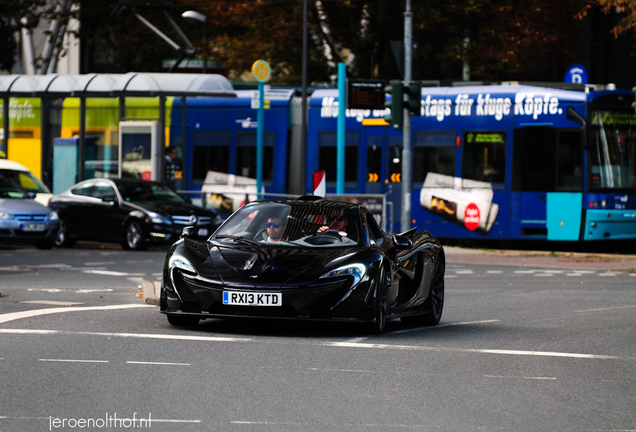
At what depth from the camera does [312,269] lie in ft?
31.2

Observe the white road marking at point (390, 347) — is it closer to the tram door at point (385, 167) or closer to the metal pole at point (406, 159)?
the metal pole at point (406, 159)

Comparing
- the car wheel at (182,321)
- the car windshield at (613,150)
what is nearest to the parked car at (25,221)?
the car windshield at (613,150)

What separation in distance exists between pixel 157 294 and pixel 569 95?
45.4 feet

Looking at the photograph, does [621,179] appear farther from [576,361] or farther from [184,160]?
[576,361]

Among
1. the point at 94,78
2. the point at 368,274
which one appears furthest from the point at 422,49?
the point at 368,274

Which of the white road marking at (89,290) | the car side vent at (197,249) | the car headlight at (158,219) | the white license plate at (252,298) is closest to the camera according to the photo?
the white license plate at (252,298)

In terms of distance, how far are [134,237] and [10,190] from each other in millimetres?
2805

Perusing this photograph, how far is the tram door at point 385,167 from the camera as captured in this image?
2655 cm

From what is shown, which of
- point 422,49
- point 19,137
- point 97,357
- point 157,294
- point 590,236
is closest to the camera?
point 97,357

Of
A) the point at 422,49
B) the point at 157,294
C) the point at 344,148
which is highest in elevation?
the point at 422,49

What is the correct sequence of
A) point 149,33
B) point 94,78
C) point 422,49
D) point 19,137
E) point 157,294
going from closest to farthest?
1. point 157,294
2. point 94,78
3. point 19,137
4. point 422,49
5. point 149,33

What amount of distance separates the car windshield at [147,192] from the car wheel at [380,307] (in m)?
15.2

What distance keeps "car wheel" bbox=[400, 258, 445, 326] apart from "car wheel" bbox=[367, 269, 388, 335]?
120 centimetres

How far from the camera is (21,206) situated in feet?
75.8
